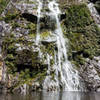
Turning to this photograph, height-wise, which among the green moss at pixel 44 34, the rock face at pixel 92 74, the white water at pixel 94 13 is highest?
the white water at pixel 94 13

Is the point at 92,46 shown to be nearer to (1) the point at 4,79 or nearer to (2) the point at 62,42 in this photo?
(2) the point at 62,42

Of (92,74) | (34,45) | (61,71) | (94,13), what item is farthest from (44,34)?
(94,13)

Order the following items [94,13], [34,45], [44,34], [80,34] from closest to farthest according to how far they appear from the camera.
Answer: [34,45], [44,34], [80,34], [94,13]

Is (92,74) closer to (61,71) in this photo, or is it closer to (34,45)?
(61,71)

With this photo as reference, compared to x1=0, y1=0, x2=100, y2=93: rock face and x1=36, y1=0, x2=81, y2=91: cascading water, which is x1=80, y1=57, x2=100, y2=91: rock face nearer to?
x1=0, y1=0, x2=100, y2=93: rock face

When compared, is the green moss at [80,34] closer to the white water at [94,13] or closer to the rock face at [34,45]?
the rock face at [34,45]

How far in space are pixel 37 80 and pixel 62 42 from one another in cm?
485

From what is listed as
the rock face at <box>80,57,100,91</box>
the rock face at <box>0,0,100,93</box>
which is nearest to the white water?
the rock face at <box>0,0,100,93</box>

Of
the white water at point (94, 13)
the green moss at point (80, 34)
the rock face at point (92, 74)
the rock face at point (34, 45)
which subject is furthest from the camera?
the white water at point (94, 13)

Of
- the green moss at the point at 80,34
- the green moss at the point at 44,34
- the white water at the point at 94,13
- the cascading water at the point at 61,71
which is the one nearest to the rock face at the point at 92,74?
the green moss at the point at 80,34

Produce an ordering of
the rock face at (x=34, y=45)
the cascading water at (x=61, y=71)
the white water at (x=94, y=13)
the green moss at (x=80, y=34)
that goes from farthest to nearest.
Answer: the white water at (x=94, y=13), the green moss at (x=80, y=34), the rock face at (x=34, y=45), the cascading water at (x=61, y=71)

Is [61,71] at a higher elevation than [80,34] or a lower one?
lower

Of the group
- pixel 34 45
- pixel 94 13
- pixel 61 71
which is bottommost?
pixel 61 71

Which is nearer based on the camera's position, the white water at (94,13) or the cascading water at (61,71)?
the cascading water at (61,71)
